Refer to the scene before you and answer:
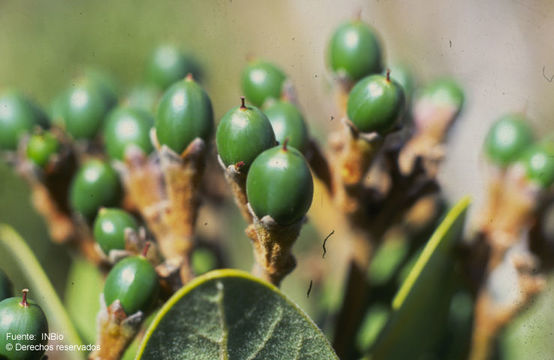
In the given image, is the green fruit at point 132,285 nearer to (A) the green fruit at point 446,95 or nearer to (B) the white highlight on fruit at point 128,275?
(B) the white highlight on fruit at point 128,275

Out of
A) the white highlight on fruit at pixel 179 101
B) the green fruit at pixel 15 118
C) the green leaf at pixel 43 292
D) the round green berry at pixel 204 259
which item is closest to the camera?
the white highlight on fruit at pixel 179 101

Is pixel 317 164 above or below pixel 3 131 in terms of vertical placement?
below

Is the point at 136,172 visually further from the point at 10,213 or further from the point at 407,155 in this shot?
the point at 10,213

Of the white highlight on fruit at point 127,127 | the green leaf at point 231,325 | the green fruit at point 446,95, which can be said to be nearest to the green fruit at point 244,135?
the green leaf at point 231,325

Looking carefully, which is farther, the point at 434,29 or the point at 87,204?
the point at 434,29

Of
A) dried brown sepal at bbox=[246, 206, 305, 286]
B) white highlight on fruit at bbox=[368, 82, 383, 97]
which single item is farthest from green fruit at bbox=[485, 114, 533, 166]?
dried brown sepal at bbox=[246, 206, 305, 286]

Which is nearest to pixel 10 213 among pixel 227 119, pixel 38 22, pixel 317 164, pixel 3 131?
pixel 3 131

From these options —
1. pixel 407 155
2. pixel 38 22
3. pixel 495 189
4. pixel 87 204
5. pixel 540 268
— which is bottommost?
pixel 540 268

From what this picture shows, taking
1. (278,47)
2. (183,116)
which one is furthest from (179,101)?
(278,47)
